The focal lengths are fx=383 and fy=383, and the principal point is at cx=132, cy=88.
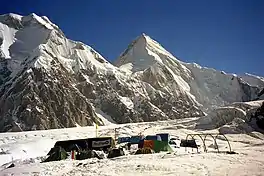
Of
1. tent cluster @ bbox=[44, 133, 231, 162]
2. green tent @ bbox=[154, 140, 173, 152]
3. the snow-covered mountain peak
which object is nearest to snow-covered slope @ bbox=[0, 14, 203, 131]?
the snow-covered mountain peak

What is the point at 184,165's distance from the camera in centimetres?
2308

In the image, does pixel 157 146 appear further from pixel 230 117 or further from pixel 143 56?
pixel 143 56

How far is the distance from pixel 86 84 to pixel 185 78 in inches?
2075

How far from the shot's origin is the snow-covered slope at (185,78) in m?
154

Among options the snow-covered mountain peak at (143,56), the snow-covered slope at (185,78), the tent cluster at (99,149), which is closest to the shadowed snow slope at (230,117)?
the tent cluster at (99,149)

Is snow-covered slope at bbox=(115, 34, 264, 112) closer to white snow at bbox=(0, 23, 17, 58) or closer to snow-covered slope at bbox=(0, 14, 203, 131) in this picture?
snow-covered slope at bbox=(0, 14, 203, 131)

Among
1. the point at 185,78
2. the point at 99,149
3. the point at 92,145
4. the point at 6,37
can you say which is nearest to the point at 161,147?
the point at 99,149

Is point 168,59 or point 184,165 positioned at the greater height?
point 168,59

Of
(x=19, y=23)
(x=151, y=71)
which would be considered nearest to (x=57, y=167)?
(x=151, y=71)

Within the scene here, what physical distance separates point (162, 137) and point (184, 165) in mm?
24159

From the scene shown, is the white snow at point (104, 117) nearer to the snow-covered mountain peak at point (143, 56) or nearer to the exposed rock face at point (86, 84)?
the exposed rock face at point (86, 84)

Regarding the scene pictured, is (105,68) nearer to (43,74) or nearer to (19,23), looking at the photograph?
(43,74)

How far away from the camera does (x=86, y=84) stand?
135 m

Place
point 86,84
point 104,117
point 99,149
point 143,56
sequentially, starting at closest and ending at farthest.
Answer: point 99,149, point 104,117, point 86,84, point 143,56
